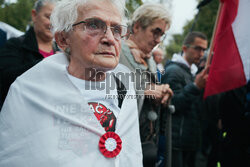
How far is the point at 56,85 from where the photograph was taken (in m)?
1.38

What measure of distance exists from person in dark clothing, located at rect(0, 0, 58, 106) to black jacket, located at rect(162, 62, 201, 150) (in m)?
1.64

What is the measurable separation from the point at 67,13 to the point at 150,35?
96 centimetres

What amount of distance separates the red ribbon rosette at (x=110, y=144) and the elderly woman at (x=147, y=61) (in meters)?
0.64

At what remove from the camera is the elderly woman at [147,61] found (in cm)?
195

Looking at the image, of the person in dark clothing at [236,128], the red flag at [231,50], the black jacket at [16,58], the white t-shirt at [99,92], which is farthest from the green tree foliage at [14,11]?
the person in dark clothing at [236,128]

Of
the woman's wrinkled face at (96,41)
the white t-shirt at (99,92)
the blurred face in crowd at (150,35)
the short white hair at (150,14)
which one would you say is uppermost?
the short white hair at (150,14)

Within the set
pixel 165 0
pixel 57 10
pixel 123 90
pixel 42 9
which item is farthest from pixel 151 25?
pixel 165 0

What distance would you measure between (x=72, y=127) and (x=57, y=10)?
871 millimetres

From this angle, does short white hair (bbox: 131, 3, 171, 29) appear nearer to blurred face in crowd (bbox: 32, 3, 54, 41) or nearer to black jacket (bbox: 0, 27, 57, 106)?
blurred face in crowd (bbox: 32, 3, 54, 41)

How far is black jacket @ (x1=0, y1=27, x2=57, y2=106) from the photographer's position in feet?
5.52

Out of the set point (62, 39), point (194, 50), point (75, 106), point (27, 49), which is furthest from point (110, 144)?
point (194, 50)

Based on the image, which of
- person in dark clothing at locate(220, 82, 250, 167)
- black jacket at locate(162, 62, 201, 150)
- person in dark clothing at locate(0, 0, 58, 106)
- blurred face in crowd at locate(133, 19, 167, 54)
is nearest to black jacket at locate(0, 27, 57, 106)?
person in dark clothing at locate(0, 0, 58, 106)

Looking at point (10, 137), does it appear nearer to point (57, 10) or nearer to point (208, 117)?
point (57, 10)

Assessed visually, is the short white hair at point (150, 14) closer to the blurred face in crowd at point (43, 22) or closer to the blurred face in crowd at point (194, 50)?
the blurred face in crowd at point (43, 22)
